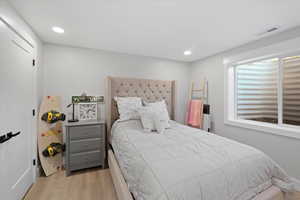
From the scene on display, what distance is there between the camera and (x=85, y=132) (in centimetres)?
229

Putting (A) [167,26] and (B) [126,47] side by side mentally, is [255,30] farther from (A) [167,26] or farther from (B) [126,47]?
(B) [126,47]

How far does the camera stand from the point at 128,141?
5.56 feet

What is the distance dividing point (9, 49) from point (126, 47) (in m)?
1.69

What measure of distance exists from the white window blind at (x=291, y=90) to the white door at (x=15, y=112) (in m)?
3.77

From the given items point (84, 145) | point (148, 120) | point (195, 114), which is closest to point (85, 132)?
point (84, 145)

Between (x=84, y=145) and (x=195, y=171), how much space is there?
1954 millimetres

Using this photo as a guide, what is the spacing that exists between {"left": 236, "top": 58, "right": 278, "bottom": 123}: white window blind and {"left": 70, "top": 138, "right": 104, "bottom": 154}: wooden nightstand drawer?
9.42ft

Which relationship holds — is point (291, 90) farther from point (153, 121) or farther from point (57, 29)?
point (57, 29)

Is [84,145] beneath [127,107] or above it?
beneath

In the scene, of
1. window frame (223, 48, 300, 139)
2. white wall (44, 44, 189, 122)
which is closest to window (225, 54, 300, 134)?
window frame (223, 48, 300, 139)

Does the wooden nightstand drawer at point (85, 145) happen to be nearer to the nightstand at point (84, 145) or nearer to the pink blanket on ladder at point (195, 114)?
the nightstand at point (84, 145)

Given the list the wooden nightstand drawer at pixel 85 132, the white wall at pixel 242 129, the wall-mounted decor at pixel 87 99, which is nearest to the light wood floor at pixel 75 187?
the wooden nightstand drawer at pixel 85 132

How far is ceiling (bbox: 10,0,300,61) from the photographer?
4.77ft

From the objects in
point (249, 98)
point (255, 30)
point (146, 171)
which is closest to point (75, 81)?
point (146, 171)
